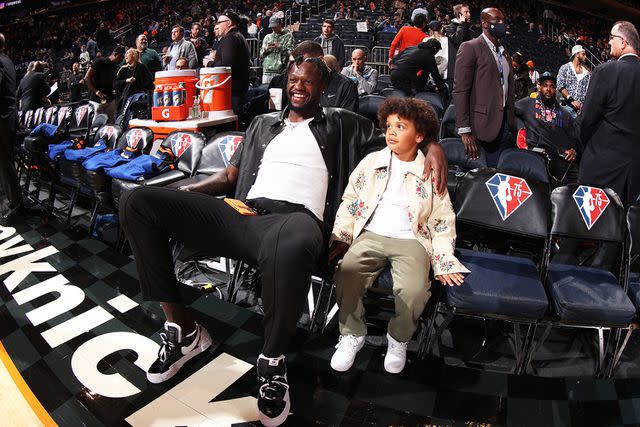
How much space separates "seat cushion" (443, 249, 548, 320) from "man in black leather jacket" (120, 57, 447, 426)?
496mm

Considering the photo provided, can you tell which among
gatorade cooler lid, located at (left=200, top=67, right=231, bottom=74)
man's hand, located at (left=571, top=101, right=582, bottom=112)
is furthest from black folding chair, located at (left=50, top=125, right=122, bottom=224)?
man's hand, located at (left=571, top=101, right=582, bottom=112)

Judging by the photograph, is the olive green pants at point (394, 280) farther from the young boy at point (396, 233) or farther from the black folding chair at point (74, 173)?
the black folding chair at point (74, 173)

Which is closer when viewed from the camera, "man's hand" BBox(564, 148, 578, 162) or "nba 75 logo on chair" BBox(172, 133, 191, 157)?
"nba 75 logo on chair" BBox(172, 133, 191, 157)

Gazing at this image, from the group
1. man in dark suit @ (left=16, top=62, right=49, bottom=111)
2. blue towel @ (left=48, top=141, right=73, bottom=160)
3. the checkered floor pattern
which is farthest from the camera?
man in dark suit @ (left=16, top=62, right=49, bottom=111)

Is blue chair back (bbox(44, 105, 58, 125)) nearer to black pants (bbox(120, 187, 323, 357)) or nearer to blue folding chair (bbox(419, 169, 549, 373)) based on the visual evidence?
black pants (bbox(120, 187, 323, 357))

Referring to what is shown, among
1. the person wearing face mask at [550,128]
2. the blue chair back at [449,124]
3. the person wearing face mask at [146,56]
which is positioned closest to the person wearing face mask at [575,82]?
the person wearing face mask at [550,128]

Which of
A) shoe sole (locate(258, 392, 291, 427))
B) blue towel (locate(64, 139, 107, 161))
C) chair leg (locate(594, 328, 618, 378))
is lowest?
chair leg (locate(594, 328, 618, 378))

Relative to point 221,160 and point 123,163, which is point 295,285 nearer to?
point 221,160

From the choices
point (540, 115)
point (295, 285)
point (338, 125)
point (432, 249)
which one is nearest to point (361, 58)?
point (540, 115)

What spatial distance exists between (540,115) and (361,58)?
2247mm

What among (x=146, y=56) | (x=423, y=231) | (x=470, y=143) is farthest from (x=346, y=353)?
(x=146, y=56)

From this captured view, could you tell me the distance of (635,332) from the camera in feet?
8.82

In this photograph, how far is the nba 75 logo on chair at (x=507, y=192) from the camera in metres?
2.54

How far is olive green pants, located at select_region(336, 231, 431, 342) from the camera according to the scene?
2041 millimetres
